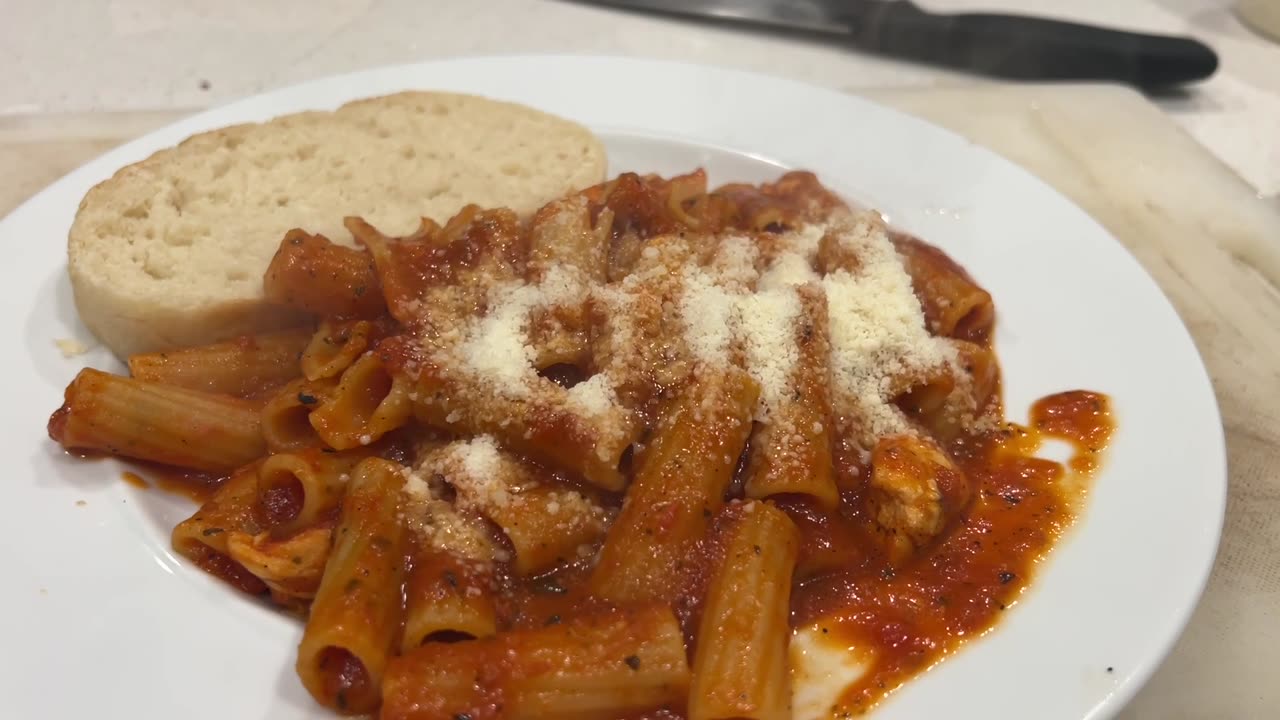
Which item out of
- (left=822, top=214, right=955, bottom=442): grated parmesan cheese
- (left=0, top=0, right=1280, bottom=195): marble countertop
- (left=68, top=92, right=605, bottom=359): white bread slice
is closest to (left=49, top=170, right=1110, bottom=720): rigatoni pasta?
(left=822, top=214, right=955, bottom=442): grated parmesan cheese

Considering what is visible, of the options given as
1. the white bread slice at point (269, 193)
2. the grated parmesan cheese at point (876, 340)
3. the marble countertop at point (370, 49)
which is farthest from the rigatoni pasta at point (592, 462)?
the marble countertop at point (370, 49)

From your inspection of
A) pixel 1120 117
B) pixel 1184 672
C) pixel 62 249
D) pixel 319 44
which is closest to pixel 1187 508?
pixel 1184 672

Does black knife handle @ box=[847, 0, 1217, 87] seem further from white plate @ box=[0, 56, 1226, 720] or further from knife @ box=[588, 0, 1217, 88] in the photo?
white plate @ box=[0, 56, 1226, 720]

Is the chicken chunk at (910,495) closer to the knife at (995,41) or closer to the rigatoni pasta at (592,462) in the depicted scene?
the rigatoni pasta at (592,462)

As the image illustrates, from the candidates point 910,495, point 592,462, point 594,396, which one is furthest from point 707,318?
point 910,495

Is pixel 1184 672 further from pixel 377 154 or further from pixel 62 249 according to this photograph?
pixel 62 249

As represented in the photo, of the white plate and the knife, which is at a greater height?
the knife
